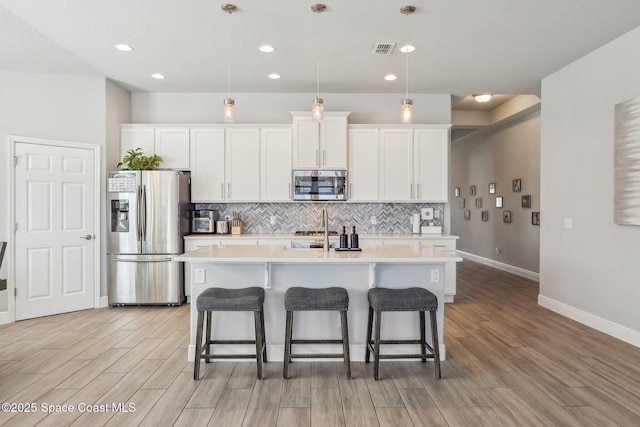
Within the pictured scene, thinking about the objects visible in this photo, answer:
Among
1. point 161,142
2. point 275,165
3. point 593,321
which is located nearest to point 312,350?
point 275,165

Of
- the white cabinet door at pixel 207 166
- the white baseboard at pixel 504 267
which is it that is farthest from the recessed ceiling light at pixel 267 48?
the white baseboard at pixel 504 267

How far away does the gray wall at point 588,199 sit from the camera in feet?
11.5

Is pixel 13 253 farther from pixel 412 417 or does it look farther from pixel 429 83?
pixel 429 83

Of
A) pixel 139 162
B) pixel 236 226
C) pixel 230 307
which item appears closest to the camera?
pixel 230 307

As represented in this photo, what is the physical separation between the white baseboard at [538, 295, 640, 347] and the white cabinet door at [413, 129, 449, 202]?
193cm

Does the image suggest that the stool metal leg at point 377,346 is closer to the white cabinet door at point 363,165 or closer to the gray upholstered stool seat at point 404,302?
the gray upholstered stool seat at point 404,302

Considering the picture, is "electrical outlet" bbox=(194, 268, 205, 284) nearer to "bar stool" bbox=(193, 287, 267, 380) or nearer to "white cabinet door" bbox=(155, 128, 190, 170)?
"bar stool" bbox=(193, 287, 267, 380)

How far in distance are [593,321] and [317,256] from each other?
329 centimetres

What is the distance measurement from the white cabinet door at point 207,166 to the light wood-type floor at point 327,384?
201cm

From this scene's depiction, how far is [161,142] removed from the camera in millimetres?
5137

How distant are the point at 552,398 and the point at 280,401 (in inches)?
72.9

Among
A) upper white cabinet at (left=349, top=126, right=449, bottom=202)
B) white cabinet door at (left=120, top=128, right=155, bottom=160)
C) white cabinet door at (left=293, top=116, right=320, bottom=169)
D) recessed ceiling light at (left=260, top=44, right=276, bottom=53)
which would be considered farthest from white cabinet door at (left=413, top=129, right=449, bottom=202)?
white cabinet door at (left=120, top=128, right=155, bottom=160)

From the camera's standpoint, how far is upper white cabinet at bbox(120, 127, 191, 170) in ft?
16.8

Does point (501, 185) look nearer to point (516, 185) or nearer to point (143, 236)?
point (516, 185)
